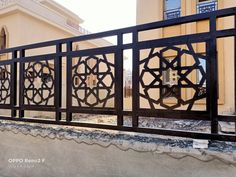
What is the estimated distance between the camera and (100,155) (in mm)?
2250

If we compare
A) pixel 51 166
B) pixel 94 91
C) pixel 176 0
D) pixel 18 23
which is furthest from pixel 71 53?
pixel 18 23

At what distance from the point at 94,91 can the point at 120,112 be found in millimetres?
415

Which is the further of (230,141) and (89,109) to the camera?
(89,109)

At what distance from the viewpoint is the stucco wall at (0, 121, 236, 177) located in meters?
1.76

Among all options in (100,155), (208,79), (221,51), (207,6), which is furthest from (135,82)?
(207,6)

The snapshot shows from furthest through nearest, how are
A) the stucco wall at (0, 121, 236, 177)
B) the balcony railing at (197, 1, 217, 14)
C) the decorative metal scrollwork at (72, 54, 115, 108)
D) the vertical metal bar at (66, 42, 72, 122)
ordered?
the balcony railing at (197, 1, 217, 14) < the vertical metal bar at (66, 42, 72, 122) < the decorative metal scrollwork at (72, 54, 115, 108) < the stucco wall at (0, 121, 236, 177)

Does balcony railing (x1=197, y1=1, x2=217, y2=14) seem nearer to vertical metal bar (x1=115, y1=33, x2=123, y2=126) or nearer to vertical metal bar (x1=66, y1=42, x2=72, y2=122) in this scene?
vertical metal bar (x1=115, y1=33, x2=123, y2=126)

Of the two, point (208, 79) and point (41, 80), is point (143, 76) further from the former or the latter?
point (41, 80)

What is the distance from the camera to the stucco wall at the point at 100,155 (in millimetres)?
1756

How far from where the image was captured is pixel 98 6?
1485 centimetres

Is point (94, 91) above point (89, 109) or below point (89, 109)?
above

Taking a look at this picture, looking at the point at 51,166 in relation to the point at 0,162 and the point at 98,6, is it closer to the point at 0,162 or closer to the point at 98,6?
A: the point at 0,162
